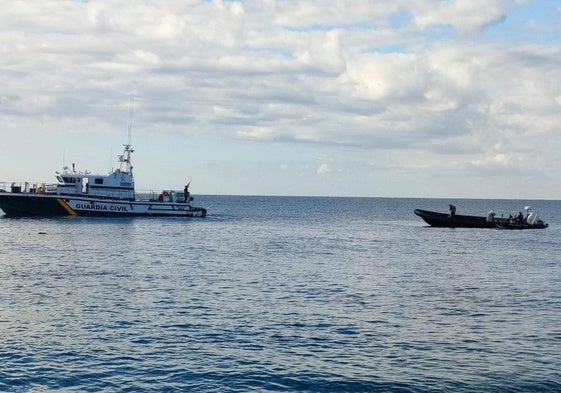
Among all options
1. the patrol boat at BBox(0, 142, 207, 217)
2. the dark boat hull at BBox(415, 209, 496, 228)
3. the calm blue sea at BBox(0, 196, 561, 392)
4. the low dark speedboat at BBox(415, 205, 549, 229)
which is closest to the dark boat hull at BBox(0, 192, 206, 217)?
the patrol boat at BBox(0, 142, 207, 217)

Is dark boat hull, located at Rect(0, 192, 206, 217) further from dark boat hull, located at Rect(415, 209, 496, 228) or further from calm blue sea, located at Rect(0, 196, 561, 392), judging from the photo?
dark boat hull, located at Rect(415, 209, 496, 228)

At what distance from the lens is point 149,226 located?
102125 millimetres

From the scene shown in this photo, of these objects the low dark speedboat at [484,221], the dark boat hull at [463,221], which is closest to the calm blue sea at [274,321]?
the low dark speedboat at [484,221]

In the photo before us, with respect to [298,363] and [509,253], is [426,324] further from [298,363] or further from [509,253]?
[509,253]

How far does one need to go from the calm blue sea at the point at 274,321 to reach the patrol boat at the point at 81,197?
42.4m

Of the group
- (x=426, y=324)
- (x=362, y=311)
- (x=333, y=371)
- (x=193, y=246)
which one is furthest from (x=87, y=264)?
(x=333, y=371)

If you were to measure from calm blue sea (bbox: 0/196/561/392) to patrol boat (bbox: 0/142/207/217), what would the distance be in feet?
139

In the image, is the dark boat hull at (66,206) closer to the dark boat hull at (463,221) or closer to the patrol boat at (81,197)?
the patrol boat at (81,197)

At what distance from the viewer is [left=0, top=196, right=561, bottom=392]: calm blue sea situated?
2395cm

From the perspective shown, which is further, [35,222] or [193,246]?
[35,222]

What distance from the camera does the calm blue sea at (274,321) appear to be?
24.0 metres

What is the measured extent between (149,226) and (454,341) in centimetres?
7751

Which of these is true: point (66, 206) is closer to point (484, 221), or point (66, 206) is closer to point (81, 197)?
point (81, 197)

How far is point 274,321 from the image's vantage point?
109ft
